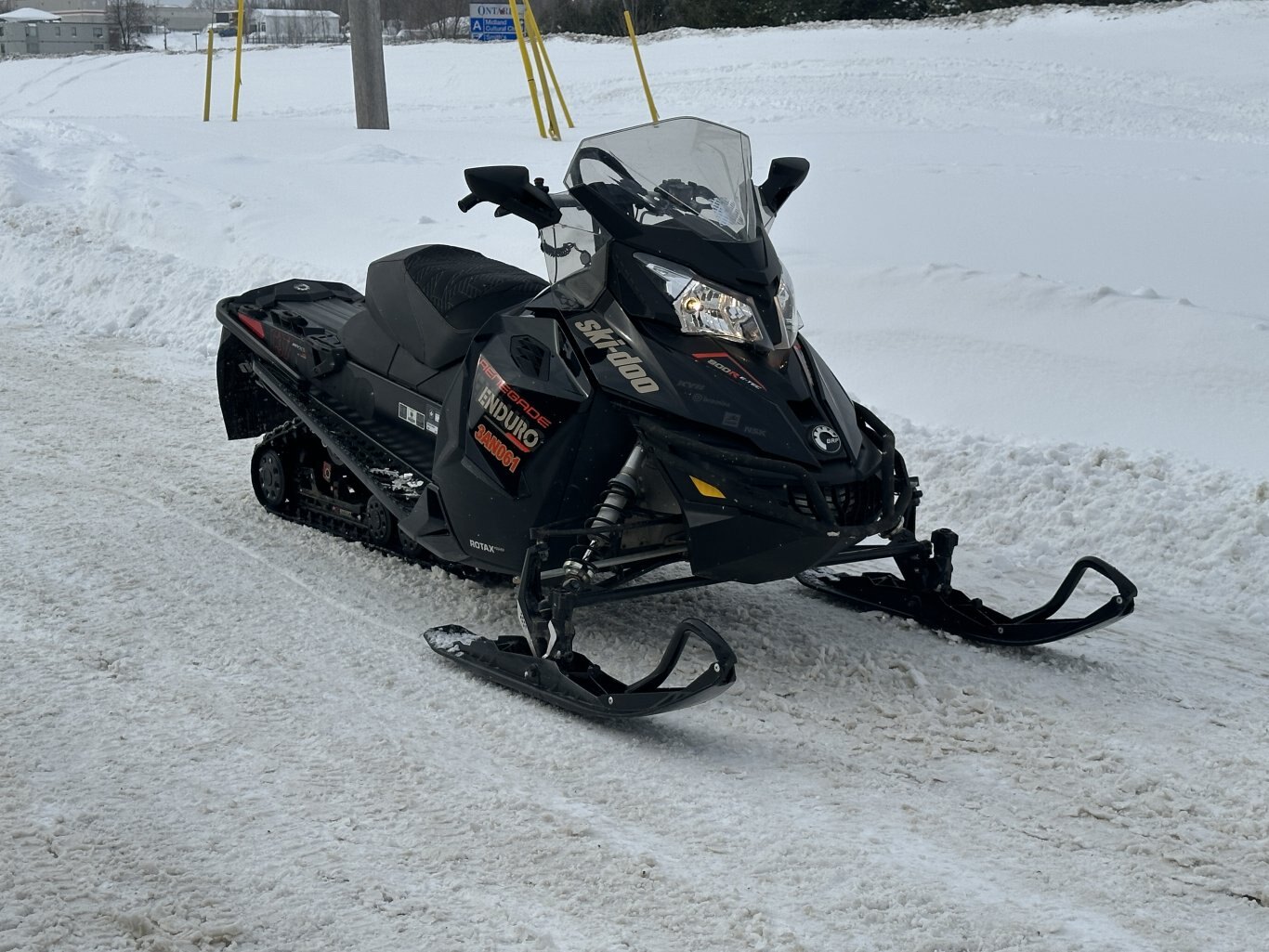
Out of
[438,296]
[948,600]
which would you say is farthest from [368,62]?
[948,600]

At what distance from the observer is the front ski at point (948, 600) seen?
4.04 meters

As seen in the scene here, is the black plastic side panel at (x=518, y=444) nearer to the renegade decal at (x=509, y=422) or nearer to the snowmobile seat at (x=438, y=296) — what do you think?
the renegade decal at (x=509, y=422)

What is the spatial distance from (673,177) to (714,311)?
1.66 feet

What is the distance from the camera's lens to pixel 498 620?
439 centimetres

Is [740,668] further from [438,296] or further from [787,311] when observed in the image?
[438,296]

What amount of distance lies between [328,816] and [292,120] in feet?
50.6

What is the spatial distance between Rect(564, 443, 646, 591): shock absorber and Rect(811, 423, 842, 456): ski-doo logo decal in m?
0.49

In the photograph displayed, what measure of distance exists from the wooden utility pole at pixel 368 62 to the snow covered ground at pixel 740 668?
195 inches

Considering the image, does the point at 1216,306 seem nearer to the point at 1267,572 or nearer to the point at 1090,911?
the point at 1267,572

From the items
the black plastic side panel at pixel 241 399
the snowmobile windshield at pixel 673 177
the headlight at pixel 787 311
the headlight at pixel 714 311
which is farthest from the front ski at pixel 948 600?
the black plastic side panel at pixel 241 399

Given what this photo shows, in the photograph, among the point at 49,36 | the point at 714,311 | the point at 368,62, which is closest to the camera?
the point at 714,311

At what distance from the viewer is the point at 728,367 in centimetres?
371

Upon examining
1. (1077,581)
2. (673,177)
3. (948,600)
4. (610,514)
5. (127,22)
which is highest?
(127,22)

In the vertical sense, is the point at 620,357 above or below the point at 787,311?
below
